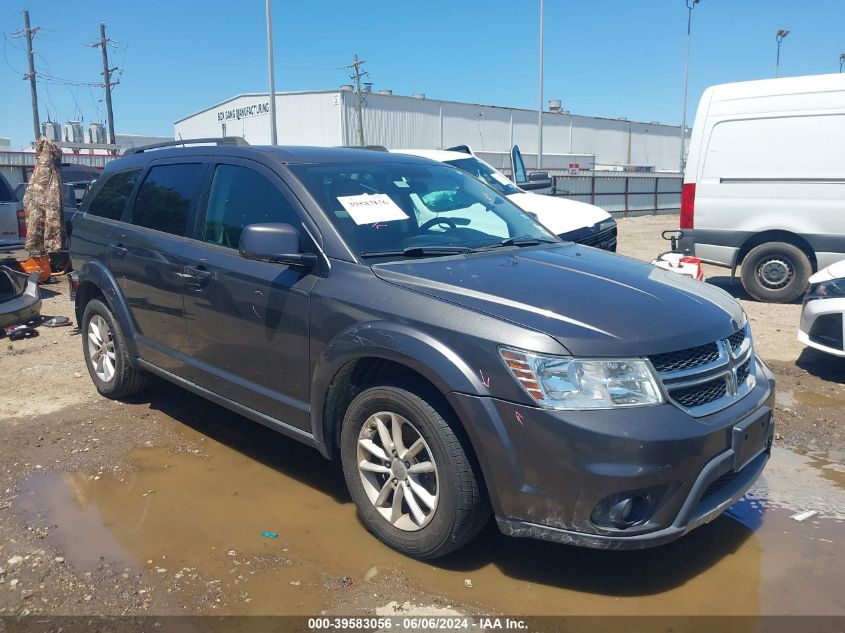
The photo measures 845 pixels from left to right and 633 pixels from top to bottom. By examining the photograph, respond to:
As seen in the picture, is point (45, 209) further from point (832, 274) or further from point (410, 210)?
point (832, 274)

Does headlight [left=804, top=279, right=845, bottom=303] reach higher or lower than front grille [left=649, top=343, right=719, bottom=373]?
lower

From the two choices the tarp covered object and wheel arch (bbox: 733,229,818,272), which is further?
the tarp covered object

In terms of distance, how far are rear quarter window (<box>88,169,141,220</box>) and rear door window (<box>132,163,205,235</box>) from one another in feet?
0.73

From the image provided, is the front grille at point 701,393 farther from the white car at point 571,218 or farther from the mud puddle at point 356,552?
the white car at point 571,218

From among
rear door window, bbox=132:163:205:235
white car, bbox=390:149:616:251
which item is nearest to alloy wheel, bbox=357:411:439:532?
rear door window, bbox=132:163:205:235

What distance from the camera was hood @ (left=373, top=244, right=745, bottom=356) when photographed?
278cm

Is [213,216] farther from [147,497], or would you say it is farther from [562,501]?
[562,501]

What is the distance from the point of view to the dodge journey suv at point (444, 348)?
2703mm

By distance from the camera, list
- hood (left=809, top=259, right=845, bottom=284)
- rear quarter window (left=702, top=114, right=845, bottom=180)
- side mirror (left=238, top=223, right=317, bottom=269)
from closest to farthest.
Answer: side mirror (left=238, top=223, right=317, bottom=269) → hood (left=809, top=259, right=845, bottom=284) → rear quarter window (left=702, top=114, right=845, bottom=180)

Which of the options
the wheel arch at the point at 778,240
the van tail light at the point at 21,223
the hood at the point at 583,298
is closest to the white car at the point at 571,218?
the wheel arch at the point at 778,240

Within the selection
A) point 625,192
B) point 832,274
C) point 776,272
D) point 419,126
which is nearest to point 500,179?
point 776,272

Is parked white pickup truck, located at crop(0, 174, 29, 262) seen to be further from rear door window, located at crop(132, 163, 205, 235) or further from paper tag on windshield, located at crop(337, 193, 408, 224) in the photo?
paper tag on windshield, located at crop(337, 193, 408, 224)

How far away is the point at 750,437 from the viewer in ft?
9.82

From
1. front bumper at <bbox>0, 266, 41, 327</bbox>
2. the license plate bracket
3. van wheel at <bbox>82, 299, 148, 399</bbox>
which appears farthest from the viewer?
front bumper at <bbox>0, 266, 41, 327</bbox>
